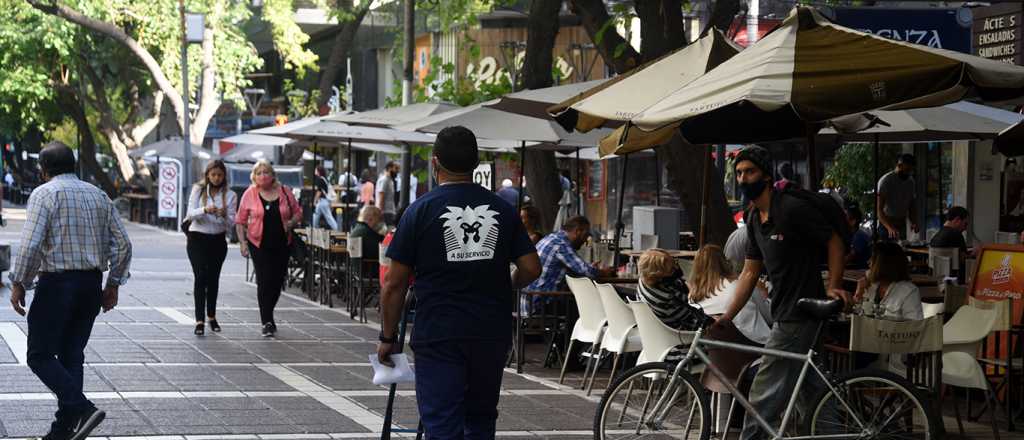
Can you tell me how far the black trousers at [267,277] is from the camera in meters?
14.3

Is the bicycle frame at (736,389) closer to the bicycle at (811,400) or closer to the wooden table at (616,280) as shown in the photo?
the bicycle at (811,400)

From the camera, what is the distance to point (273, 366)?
39.8 feet

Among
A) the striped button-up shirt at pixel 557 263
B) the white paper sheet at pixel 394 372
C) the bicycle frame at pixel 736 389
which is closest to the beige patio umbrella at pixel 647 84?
the striped button-up shirt at pixel 557 263

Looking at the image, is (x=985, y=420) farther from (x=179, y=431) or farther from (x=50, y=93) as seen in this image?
(x=50, y=93)

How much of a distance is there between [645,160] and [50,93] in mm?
19516

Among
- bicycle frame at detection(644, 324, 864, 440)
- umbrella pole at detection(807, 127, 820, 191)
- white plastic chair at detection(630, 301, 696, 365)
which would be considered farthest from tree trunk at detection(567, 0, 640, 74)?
bicycle frame at detection(644, 324, 864, 440)

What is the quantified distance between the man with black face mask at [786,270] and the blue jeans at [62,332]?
3.51 meters

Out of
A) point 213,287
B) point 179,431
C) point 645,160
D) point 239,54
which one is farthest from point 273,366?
point 239,54

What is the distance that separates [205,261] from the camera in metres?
14.1

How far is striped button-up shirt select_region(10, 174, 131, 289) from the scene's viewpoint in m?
8.31

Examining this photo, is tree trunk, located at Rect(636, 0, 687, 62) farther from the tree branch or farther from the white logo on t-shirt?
the tree branch

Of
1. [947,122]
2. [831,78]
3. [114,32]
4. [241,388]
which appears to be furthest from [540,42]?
[114,32]

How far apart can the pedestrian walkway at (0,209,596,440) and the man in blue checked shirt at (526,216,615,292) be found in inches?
30.5

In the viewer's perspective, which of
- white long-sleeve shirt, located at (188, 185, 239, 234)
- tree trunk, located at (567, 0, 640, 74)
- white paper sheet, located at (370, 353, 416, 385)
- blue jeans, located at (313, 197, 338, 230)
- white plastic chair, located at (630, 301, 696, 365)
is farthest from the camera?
blue jeans, located at (313, 197, 338, 230)
